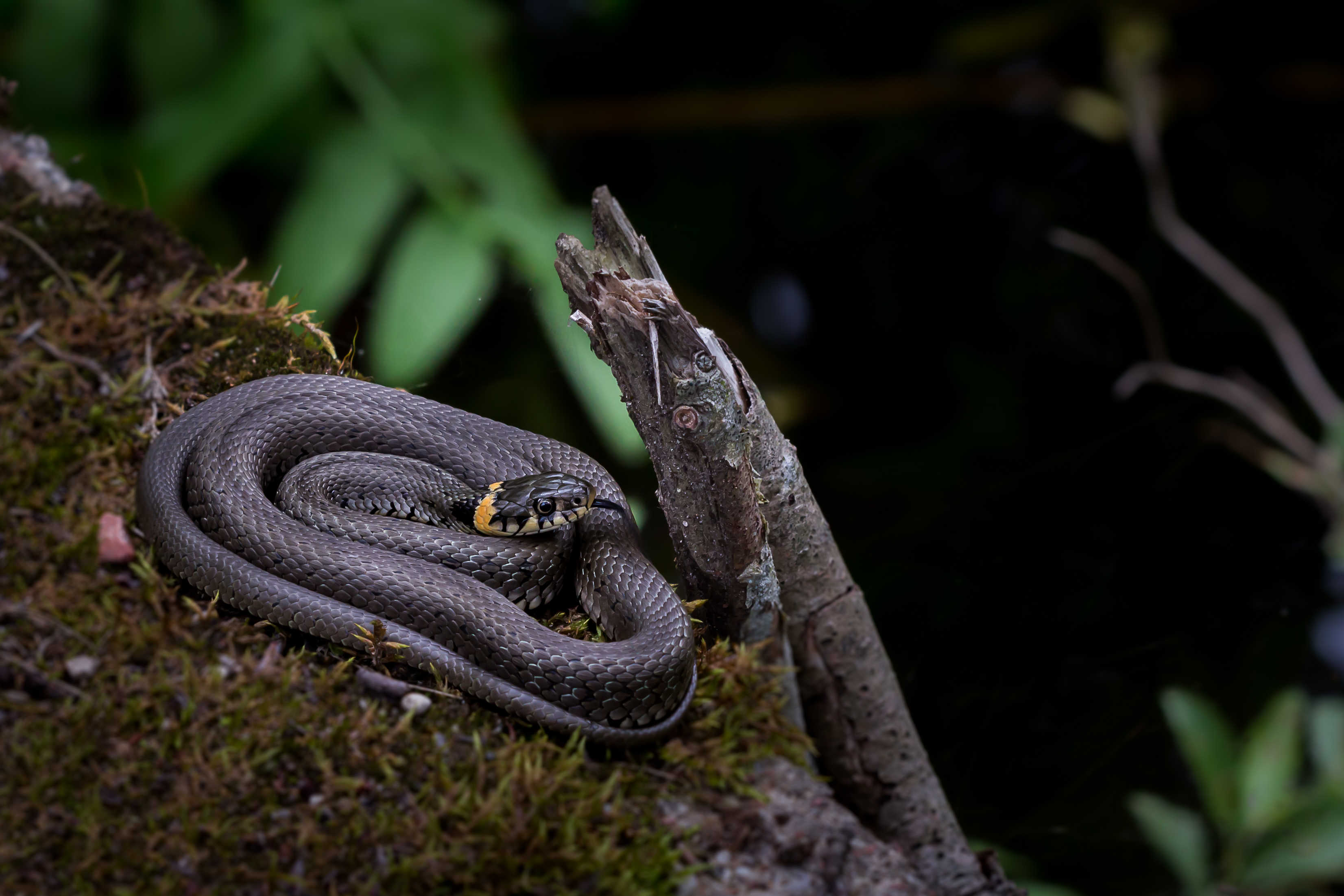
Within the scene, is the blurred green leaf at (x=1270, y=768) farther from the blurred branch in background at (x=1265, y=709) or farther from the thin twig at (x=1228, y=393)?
the thin twig at (x=1228, y=393)

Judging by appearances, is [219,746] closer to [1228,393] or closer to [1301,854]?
[1301,854]

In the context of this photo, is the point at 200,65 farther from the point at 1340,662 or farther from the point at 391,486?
the point at 1340,662

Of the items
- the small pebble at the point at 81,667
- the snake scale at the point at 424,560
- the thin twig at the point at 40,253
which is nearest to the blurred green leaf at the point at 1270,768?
the snake scale at the point at 424,560

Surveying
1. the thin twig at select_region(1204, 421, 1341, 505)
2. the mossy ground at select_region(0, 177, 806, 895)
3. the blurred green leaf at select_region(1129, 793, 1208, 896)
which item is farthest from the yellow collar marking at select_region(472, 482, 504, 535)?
the thin twig at select_region(1204, 421, 1341, 505)

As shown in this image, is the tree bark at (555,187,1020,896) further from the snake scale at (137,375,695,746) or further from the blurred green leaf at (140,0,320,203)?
the blurred green leaf at (140,0,320,203)

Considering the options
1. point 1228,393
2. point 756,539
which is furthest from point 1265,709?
point 756,539

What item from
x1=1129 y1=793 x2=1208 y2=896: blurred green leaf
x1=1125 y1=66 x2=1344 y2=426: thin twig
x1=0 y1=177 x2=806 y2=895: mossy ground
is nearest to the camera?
x1=0 y1=177 x2=806 y2=895: mossy ground
